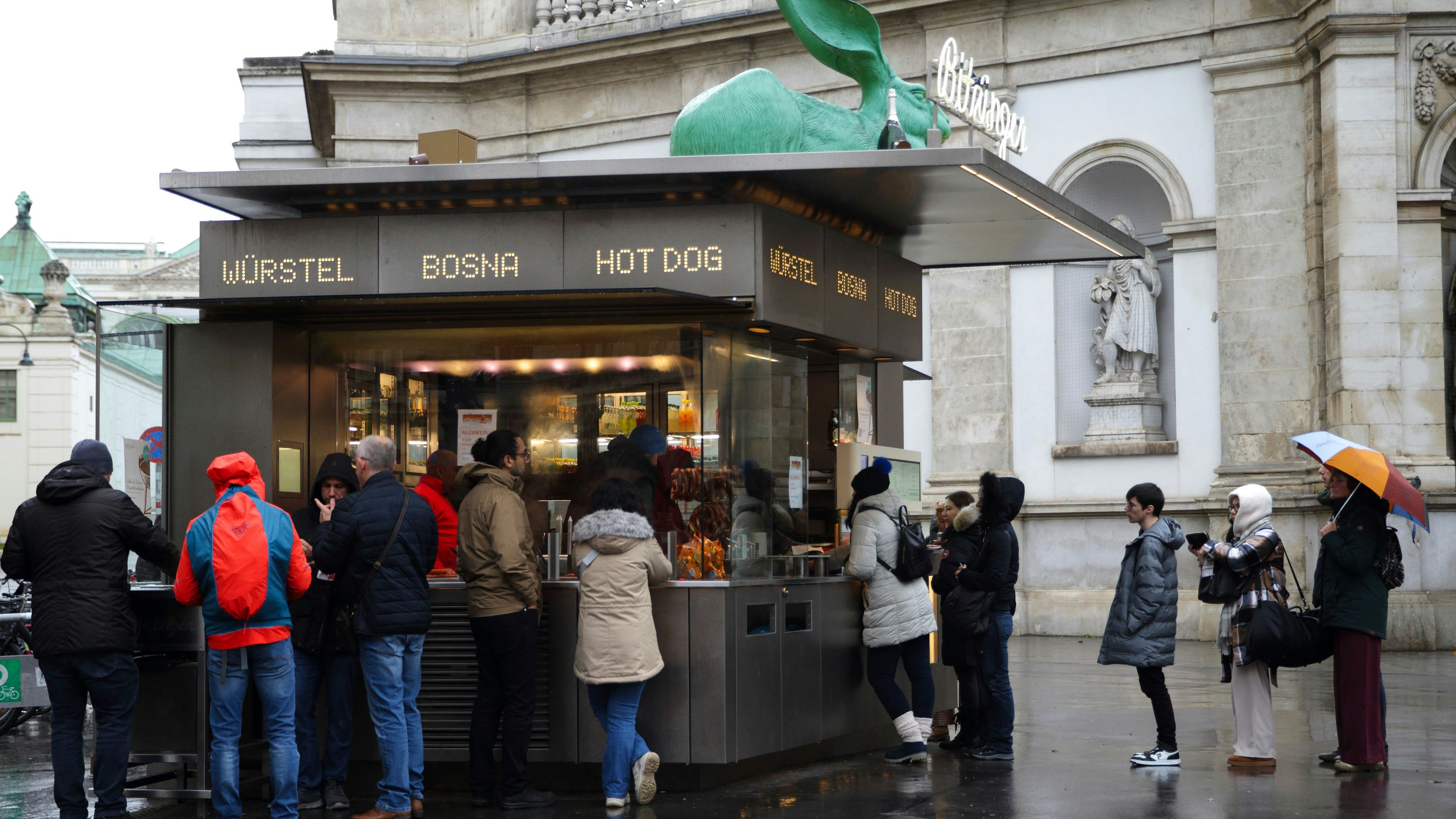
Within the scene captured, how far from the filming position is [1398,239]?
696 inches

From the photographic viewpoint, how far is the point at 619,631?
7926 mm

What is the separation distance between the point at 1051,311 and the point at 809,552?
1118 centimetres

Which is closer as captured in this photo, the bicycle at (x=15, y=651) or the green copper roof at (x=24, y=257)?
the bicycle at (x=15, y=651)

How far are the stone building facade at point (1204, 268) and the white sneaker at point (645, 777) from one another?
465 inches

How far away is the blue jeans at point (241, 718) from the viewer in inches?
288

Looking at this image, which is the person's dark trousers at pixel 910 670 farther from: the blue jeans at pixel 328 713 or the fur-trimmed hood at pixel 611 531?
the blue jeans at pixel 328 713

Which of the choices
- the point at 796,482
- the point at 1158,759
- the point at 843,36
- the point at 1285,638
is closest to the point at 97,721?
the point at 796,482

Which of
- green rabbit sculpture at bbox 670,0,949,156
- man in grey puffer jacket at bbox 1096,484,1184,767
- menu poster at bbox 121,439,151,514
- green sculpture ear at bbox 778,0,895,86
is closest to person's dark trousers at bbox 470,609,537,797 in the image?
menu poster at bbox 121,439,151,514

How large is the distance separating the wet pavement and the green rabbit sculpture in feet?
12.7

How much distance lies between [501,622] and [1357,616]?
4901 millimetres

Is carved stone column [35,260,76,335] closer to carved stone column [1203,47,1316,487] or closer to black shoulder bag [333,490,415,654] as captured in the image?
carved stone column [1203,47,1316,487]

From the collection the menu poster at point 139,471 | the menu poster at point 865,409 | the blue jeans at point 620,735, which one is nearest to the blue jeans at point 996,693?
the menu poster at point 865,409

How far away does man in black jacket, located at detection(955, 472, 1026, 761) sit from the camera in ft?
31.7

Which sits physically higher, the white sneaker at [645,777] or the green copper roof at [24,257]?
the green copper roof at [24,257]
